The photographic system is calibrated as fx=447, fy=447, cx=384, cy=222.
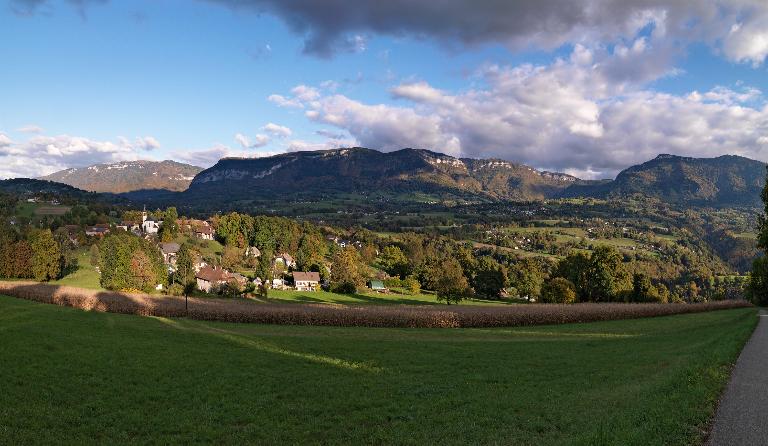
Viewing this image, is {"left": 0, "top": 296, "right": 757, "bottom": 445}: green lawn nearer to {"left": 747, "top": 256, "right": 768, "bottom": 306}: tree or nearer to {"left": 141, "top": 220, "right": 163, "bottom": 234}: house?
{"left": 747, "top": 256, "right": 768, "bottom": 306}: tree

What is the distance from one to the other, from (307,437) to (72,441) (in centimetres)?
621

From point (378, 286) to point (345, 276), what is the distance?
9.47 m

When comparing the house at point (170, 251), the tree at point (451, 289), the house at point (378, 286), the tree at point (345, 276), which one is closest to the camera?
the tree at point (451, 289)

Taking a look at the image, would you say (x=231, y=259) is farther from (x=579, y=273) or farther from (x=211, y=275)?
(x=579, y=273)

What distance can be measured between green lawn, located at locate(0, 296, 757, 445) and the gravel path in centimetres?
40

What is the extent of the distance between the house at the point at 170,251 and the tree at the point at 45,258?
28483 millimetres

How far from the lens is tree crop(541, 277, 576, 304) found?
8638 cm

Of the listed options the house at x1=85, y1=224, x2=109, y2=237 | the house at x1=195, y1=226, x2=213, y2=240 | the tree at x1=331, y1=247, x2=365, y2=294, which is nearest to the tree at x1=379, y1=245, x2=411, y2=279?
the tree at x1=331, y1=247, x2=365, y2=294

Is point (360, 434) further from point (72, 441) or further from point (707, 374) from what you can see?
point (707, 374)

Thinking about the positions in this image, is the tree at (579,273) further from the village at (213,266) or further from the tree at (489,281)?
the village at (213,266)

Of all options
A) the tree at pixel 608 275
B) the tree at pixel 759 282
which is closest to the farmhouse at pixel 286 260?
the tree at pixel 608 275

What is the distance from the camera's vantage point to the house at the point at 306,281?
11342 centimetres

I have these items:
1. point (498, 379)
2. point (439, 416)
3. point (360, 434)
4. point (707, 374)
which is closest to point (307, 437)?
point (360, 434)

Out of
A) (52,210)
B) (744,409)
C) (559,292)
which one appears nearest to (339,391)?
(744,409)
